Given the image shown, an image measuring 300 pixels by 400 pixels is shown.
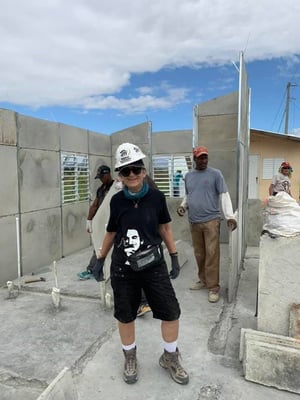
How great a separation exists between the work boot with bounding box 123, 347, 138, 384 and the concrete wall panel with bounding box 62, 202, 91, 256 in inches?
152

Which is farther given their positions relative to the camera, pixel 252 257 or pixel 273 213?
pixel 252 257

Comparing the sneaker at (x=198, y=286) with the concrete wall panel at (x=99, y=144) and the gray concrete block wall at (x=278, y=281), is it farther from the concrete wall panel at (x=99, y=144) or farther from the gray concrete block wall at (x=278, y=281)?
the concrete wall panel at (x=99, y=144)

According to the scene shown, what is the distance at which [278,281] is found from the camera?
2.45m

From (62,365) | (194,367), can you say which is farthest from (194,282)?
(62,365)

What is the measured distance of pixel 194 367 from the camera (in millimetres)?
2504

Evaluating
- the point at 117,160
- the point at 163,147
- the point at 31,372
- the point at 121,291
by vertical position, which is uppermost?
the point at 163,147

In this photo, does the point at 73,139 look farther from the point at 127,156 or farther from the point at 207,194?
the point at 127,156

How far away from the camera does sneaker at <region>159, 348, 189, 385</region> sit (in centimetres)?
230

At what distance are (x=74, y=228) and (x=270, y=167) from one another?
9904mm

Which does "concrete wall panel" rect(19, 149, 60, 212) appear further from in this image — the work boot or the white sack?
the white sack

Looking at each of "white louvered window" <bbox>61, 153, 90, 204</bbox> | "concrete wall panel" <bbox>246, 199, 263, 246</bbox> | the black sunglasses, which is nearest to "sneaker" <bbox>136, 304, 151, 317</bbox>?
the black sunglasses

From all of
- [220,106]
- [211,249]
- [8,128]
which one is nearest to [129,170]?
[211,249]

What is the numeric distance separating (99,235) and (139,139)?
12.0ft

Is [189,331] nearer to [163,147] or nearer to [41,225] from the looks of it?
[41,225]
